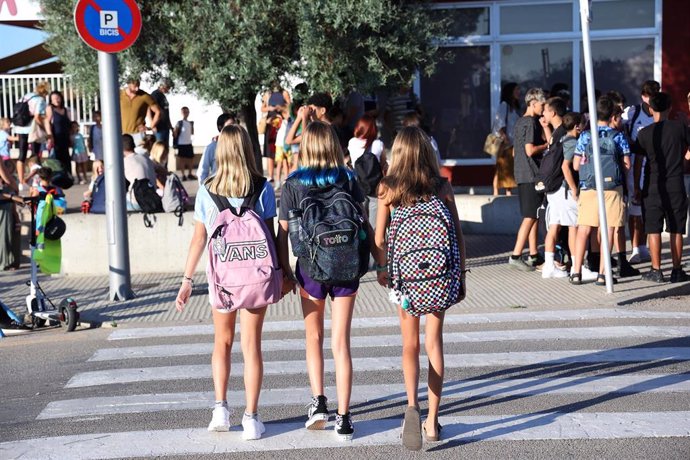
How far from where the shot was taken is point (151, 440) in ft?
20.8

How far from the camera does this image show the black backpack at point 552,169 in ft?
37.8

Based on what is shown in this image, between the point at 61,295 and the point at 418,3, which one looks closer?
A: the point at 61,295

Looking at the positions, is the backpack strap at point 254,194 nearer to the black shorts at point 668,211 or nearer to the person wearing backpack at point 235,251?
the person wearing backpack at point 235,251

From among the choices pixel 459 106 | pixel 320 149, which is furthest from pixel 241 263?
pixel 459 106

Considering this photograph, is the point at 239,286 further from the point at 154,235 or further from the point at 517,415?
the point at 154,235

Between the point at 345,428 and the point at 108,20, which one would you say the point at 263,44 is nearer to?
the point at 108,20

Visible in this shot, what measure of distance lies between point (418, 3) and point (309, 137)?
28.8 feet

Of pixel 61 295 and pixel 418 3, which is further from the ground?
pixel 418 3

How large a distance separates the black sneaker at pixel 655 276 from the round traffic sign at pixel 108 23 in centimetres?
601

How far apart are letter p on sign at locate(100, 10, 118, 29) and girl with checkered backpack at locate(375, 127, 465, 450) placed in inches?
214

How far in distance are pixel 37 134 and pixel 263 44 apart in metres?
8.84

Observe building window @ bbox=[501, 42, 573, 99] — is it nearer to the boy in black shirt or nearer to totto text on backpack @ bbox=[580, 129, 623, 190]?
the boy in black shirt

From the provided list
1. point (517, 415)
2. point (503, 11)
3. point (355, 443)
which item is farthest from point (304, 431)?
point (503, 11)

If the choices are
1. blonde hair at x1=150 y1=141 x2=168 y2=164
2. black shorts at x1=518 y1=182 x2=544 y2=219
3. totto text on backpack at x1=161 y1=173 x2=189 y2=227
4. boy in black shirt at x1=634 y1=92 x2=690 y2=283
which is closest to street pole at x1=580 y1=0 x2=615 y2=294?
boy in black shirt at x1=634 y1=92 x2=690 y2=283
